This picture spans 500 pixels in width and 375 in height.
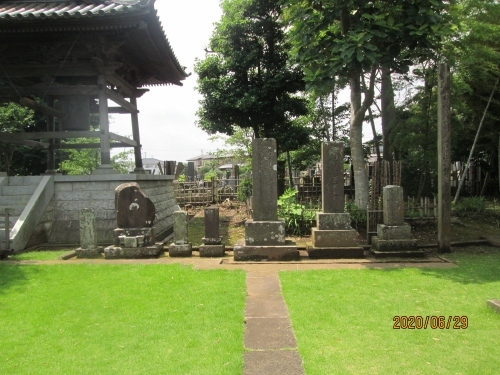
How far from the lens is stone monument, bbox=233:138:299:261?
763 cm

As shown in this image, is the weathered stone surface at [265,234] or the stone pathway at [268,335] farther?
the weathered stone surface at [265,234]

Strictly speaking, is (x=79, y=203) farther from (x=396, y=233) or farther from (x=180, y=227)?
(x=396, y=233)

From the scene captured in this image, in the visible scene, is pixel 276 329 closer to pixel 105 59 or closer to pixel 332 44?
pixel 332 44

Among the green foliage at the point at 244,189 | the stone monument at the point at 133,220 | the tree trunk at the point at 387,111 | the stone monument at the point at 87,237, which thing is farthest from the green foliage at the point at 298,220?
the green foliage at the point at 244,189

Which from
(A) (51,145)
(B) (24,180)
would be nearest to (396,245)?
(B) (24,180)

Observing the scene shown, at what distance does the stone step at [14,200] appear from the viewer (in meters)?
9.61

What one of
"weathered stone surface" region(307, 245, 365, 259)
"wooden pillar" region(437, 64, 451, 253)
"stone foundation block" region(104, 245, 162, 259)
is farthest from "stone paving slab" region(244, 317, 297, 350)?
"wooden pillar" region(437, 64, 451, 253)

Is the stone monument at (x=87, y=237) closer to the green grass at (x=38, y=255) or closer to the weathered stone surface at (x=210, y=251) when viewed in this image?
the green grass at (x=38, y=255)

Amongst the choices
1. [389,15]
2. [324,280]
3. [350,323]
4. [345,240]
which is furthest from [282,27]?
[350,323]

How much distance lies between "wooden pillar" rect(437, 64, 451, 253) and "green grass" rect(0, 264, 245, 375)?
4.50 meters

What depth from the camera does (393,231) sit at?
7.86m

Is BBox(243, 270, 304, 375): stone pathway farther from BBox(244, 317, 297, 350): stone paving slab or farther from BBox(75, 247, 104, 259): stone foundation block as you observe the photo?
BBox(75, 247, 104, 259): stone foundation block

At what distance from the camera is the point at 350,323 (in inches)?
167

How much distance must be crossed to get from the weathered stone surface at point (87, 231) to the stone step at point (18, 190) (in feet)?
9.28
